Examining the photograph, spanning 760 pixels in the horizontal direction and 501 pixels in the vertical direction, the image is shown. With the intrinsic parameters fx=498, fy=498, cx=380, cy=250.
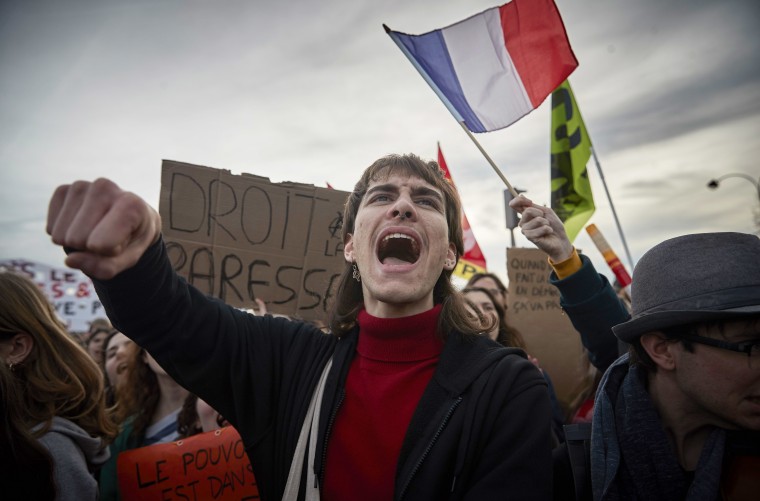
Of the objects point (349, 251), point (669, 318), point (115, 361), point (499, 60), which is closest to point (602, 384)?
point (669, 318)

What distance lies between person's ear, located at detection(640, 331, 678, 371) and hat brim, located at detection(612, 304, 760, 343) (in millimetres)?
37

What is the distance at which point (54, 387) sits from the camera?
84.3 inches

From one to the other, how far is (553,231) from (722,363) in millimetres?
929

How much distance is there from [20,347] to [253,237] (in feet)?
4.89

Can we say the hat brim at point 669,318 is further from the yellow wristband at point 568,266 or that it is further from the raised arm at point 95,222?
the raised arm at point 95,222

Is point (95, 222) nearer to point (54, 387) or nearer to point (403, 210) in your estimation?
point (403, 210)

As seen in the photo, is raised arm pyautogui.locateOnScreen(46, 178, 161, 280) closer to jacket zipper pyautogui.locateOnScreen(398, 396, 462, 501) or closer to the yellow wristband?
jacket zipper pyautogui.locateOnScreen(398, 396, 462, 501)

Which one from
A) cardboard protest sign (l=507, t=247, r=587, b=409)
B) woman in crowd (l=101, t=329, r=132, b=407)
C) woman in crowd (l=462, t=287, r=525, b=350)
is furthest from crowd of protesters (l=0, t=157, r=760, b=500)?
cardboard protest sign (l=507, t=247, r=587, b=409)

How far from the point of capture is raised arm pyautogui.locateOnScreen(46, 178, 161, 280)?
44.4 inches

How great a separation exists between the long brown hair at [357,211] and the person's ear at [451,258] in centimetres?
2

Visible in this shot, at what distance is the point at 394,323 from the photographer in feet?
5.93

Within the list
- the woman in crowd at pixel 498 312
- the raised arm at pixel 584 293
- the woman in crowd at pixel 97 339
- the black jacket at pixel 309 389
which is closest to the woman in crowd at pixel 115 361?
the woman in crowd at pixel 97 339

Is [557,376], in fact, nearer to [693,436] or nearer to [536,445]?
[693,436]

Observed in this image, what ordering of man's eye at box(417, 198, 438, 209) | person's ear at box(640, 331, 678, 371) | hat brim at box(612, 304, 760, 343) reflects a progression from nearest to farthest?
hat brim at box(612, 304, 760, 343) < person's ear at box(640, 331, 678, 371) < man's eye at box(417, 198, 438, 209)
